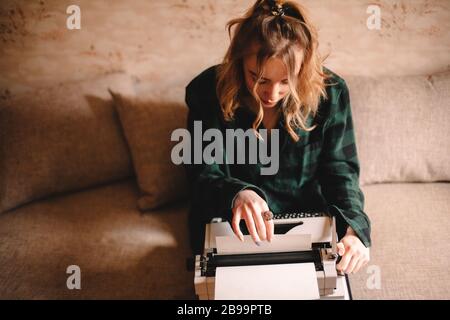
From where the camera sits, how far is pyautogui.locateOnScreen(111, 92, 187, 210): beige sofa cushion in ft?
5.05

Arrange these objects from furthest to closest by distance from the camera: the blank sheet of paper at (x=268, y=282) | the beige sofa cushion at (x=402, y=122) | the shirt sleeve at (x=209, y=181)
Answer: the beige sofa cushion at (x=402, y=122) → the shirt sleeve at (x=209, y=181) → the blank sheet of paper at (x=268, y=282)

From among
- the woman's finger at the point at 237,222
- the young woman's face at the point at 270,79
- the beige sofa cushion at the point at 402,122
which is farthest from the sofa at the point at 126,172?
the young woman's face at the point at 270,79

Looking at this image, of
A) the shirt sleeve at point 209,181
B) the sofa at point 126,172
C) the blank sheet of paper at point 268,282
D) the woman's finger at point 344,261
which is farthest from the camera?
the sofa at point 126,172

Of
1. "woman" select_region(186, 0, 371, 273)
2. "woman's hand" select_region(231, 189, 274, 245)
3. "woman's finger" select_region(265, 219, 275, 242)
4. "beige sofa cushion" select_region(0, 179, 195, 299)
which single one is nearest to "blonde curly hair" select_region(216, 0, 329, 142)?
"woman" select_region(186, 0, 371, 273)

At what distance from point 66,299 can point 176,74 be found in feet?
3.11

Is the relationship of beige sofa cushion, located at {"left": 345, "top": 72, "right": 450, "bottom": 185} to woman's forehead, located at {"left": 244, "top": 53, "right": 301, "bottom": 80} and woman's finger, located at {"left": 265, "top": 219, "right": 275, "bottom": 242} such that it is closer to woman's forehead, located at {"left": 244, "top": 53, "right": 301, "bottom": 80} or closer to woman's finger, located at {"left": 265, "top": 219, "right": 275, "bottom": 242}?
woman's forehead, located at {"left": 244, "top": 53, "right": 301, "bottom": 80}

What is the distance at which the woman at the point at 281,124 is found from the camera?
1.08 meters

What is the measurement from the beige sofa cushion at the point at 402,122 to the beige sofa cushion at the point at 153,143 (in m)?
0.65

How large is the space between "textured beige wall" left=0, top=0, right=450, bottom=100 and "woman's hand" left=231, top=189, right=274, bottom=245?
610 millimetres

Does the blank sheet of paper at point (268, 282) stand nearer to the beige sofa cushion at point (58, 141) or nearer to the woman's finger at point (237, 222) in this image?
the woman's finger at point (237, 222)

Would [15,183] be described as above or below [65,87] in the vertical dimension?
below

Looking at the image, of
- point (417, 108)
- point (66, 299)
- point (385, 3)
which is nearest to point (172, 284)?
point (66, 299)

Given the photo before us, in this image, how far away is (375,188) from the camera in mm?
1589
